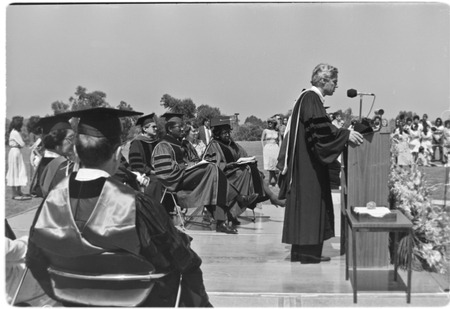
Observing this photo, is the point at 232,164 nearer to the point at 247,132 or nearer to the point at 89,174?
the point at 247,132

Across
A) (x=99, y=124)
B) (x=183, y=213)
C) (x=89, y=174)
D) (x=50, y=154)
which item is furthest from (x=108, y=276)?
(x=183, y=213)

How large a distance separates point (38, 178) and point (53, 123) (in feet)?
2.70

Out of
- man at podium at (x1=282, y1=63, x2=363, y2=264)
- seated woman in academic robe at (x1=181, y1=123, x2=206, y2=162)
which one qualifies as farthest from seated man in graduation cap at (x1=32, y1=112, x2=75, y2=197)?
seated woman in academic robe at (x1=181, y1=123, x2=206, y2=162)

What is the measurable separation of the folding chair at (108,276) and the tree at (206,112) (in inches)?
88.3

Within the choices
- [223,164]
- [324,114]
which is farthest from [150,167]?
[324,114]

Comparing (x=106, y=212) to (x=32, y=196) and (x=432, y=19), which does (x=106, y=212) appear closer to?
(x=32, y=196)

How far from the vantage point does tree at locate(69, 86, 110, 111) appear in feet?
17.0

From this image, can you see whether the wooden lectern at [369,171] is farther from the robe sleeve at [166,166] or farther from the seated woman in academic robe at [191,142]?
the seated woman in academic robe at [191,142]

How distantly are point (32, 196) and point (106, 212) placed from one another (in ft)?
6.04

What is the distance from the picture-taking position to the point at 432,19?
504 centimetres

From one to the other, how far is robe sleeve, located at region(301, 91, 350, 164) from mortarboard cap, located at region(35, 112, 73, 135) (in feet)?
7.02

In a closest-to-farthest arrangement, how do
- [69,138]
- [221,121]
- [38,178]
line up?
[69,138]
[38,178]
[221,121]

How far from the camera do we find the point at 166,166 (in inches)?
296

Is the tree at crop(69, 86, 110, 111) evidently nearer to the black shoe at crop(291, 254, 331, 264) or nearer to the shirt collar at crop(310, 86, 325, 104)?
the shirt collar at crop(310, 86, 325, 104)
